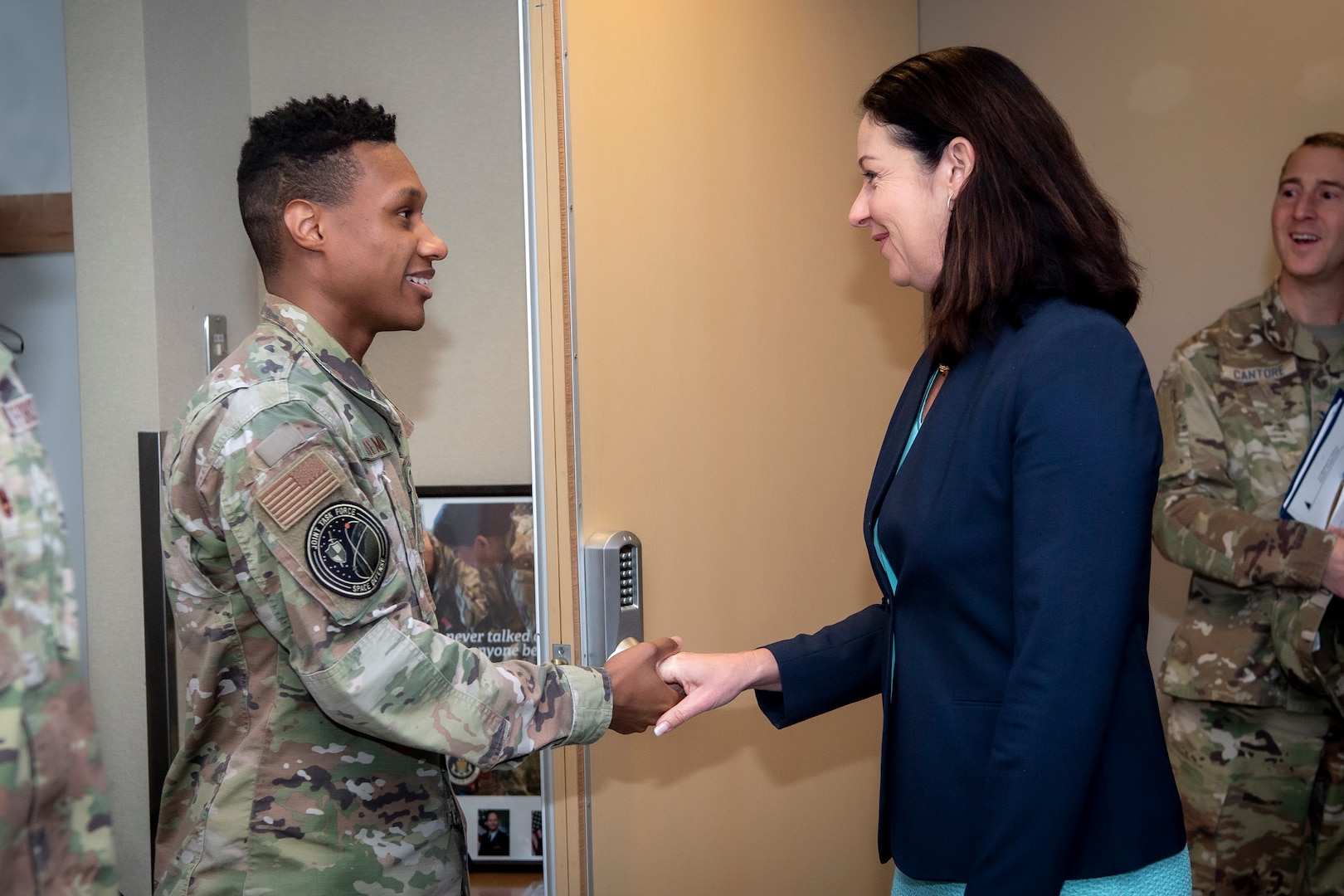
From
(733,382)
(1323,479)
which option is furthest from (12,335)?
(1323,479)

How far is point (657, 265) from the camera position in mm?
1929

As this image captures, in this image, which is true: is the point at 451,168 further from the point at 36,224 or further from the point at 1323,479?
the point at 1323,479

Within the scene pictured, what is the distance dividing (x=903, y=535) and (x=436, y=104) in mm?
1851

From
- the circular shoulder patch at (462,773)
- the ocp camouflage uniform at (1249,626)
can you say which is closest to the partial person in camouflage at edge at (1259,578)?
the ocp camouflage uniform at (1249,626)

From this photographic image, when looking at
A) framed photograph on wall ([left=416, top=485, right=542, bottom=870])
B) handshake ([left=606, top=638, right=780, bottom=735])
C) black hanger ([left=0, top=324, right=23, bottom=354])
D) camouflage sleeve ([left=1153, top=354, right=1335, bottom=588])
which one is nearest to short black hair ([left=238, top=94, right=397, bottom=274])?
black hanger ([left=0, top=324, right=23, bottom=354])

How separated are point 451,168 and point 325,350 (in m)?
1.31

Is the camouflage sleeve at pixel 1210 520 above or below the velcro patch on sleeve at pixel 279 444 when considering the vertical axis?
below

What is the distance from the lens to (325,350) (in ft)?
4.70

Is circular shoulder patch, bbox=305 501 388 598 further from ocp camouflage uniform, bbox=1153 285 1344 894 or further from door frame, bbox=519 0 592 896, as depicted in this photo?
ocp camouflage uniform, bbox=1153 285 1344 894

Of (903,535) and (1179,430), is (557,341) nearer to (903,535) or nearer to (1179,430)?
(903,535)

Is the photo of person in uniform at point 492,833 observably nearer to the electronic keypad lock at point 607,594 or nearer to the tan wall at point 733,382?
the tan wall at point 733,382

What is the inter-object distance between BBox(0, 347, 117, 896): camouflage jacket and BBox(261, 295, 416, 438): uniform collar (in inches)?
26.5

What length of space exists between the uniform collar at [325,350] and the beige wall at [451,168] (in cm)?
100

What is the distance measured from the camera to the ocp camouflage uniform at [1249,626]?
2281 mm
